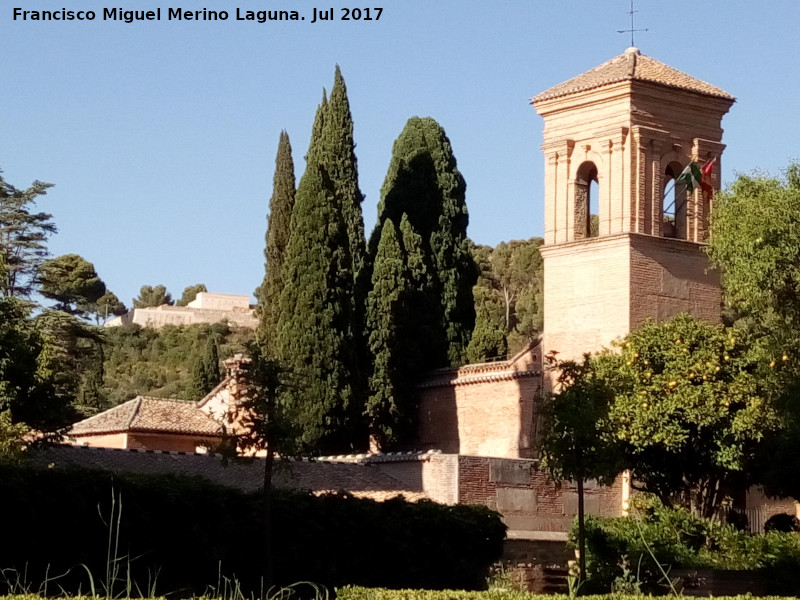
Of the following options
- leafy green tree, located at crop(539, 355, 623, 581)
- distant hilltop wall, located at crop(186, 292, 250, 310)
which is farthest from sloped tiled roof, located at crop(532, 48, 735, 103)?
distant hilltop wall, located at crop(186, 292, 250, 310)

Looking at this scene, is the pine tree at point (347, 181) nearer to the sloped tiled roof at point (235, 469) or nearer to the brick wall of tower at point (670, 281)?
the sloped tiled roof at point (235, 469)

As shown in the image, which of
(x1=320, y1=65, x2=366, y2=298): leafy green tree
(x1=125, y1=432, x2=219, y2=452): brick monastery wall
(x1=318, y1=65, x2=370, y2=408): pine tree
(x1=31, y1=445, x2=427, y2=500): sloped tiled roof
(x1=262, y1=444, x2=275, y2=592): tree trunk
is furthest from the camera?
(x1=320, y1=65, x2=366, y2=298): leafy green tree

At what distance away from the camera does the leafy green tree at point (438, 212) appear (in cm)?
3338

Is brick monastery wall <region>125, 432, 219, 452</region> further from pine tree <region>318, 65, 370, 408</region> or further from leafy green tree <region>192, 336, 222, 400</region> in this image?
leafy green tree <region>192, 336, 222, 400</region>

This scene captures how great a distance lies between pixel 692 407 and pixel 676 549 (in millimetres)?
2822

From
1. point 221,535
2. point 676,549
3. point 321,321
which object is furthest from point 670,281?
point 221,535

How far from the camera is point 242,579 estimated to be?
1864cm

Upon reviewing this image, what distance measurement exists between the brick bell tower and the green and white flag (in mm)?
379

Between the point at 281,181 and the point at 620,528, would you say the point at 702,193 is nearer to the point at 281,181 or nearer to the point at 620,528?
the point at 620,528

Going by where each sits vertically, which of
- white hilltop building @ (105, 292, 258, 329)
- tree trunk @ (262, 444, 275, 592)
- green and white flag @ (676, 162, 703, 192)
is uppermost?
white hilltop building @ (105, 292, 258, 329)

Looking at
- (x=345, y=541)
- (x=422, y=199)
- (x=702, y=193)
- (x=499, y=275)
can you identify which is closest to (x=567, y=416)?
(x=345, y=541)

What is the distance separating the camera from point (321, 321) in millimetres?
29688

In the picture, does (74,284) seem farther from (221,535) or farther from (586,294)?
(221,535)

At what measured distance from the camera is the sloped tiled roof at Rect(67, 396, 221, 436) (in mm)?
30047
